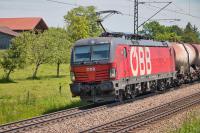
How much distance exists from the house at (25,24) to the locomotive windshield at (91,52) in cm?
9355

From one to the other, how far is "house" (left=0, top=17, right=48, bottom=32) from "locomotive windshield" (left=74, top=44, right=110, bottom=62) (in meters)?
93.5

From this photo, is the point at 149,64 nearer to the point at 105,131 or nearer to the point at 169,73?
the point at 169,73

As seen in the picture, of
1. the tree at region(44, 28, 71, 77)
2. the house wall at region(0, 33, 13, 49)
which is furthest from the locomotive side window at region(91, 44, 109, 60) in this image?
the house wall at region(0, 33, 13, 49)

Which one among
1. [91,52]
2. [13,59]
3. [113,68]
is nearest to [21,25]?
[13,59]

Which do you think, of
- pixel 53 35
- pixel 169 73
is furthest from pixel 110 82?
pixel 53 35

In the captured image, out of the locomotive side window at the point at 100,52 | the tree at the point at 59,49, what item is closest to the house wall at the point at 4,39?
the tree at the point at 59,49

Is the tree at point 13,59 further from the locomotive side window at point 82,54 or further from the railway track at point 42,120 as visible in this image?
the railway track at point 42,120

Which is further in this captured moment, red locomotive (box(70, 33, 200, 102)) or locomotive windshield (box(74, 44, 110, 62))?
locomotive windshield (box(74, 44, 110, 62))

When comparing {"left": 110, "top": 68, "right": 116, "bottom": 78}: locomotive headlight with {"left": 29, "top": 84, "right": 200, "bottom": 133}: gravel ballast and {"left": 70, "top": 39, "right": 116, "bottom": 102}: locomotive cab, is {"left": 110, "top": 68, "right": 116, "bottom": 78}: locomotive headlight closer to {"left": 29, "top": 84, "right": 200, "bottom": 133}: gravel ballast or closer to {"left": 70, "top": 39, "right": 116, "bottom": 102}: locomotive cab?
{"left": 70, "top": 39, "right": 116, "bottom": 102}: locomotive cab

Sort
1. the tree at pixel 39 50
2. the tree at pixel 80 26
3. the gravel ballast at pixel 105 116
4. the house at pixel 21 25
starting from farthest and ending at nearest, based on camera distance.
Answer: the house at pixel 21 25, the tree at pixel 80 26, the tree at pixel 39 50, the gravel ballast at pixel 105 116

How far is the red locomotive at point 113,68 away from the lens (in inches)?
889

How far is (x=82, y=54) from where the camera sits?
23.2m

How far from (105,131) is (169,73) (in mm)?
15870

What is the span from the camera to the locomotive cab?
22.5 meters
